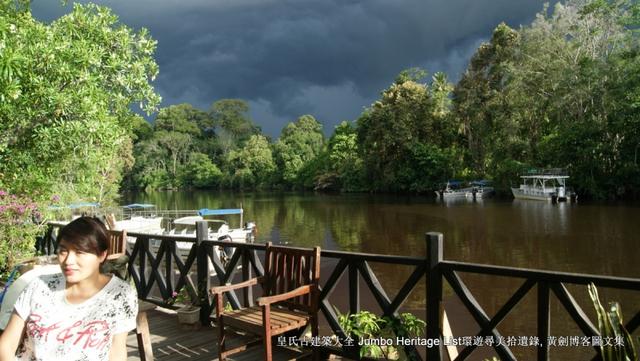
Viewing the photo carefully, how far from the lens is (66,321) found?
202 centimetres

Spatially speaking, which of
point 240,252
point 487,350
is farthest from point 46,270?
point 487,350

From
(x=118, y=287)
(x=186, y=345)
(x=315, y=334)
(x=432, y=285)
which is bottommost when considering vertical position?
(x=186, y=345)

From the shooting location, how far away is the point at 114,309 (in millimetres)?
2102

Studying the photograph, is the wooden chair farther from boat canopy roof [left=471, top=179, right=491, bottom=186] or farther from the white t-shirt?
boat canopy roof [left=471, top=179, right=491, bottom=186]

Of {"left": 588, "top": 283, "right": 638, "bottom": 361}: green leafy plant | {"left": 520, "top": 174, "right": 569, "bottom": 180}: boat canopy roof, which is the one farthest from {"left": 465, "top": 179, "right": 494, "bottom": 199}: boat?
{"left": 588, "top": 283, "right": 638, "bottom": 361}: green leafy plant

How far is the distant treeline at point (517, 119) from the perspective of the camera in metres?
35.9

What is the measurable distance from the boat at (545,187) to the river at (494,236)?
139 cm

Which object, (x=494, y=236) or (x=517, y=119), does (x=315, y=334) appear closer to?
(x=494, y=236)

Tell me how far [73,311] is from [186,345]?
9.24 ft

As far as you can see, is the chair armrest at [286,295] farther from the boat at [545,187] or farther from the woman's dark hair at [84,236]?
the boat at [545,187]

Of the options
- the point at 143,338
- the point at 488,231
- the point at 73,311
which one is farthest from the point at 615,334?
the point at 488,231

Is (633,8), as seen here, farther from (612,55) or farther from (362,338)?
(362,338)

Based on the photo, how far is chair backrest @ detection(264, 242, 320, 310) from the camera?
3.94 meters

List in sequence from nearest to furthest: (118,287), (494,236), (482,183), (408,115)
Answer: (118,287), (494,236), (482,183), (408,115)
